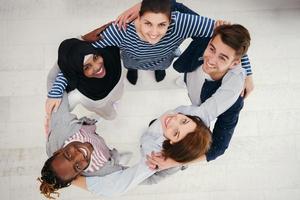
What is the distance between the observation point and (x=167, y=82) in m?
2.83

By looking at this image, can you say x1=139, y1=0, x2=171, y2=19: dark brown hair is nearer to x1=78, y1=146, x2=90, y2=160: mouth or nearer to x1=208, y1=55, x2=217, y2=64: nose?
x1=208, y1=55, x2=217, y2=64: nose

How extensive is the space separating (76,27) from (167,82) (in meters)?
0.75

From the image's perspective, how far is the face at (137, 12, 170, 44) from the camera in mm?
1816

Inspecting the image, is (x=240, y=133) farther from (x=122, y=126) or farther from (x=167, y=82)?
(x=122, y=126)

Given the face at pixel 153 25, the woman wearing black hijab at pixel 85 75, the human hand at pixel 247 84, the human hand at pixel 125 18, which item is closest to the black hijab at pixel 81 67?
the woman wearing black hijab at pixel 85 75

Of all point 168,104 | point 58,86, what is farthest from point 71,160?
point 168,104

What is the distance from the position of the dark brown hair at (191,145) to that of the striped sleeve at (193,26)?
43 cm

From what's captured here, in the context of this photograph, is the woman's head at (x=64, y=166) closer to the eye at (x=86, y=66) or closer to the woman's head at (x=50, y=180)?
the woman's head at (x=50, y=180)

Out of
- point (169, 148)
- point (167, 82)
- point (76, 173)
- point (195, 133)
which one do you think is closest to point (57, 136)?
point (76, 173)

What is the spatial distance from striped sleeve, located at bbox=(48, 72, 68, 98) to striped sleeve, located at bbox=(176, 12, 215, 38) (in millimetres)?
636

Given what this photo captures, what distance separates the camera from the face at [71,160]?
187 centimetres

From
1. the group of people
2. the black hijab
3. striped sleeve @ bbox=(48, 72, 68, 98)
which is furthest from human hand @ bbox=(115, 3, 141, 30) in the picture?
striped sleeve @ bbox=(48, 72, 68, 98)

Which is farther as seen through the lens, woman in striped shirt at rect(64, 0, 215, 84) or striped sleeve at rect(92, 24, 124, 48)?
striped sleeve at rect(92, 24, 124, 48)

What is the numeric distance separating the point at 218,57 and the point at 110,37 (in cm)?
55
